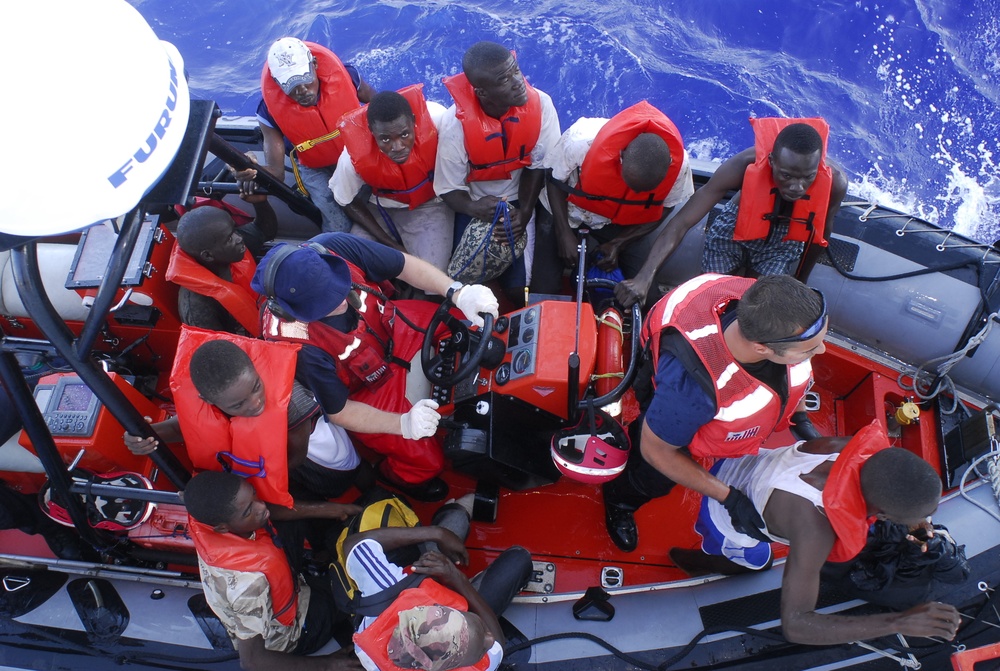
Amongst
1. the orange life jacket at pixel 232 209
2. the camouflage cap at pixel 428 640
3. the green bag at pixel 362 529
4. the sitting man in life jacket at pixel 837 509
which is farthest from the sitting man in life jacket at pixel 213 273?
the sitting man in life jacket at pixel 837 509

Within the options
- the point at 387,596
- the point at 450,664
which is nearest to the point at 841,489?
the point at 450,664

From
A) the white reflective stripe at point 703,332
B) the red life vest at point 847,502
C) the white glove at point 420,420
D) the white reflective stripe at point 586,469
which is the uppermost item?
the white reflective stripe at point 703,332

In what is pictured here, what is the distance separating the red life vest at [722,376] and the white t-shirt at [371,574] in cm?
86

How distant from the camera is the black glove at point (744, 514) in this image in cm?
193

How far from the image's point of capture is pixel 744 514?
6.36ft

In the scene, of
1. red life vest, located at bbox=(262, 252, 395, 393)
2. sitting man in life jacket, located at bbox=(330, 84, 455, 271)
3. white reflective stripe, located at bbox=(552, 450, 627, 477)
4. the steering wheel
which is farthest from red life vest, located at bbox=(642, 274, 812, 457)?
sitting man in life jacket, located at bbox=(330, 84, 455, 271)

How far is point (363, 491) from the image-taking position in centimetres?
271

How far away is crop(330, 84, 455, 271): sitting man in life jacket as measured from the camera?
277cm

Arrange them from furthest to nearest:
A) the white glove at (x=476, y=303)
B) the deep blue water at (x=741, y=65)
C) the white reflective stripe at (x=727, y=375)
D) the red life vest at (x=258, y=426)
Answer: the deep blue water at (x=741, y=65), the white glove at (x=476, y=303), the red life vest at (x=258, y=426), the white reflective stripe at (x=727, y=375)

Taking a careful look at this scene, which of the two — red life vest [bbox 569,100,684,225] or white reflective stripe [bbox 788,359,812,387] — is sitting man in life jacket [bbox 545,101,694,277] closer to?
red life vest [bbox 569,100,684,225]

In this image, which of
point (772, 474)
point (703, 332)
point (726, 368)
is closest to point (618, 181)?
point (703, 332)

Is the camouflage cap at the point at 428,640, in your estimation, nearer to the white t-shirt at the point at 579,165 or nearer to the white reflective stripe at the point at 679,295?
the white reflective stripe at the point at 679,295

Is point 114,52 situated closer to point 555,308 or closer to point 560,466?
point 555,308

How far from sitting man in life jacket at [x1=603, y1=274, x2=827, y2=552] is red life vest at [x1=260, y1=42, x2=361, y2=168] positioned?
2097 mm
